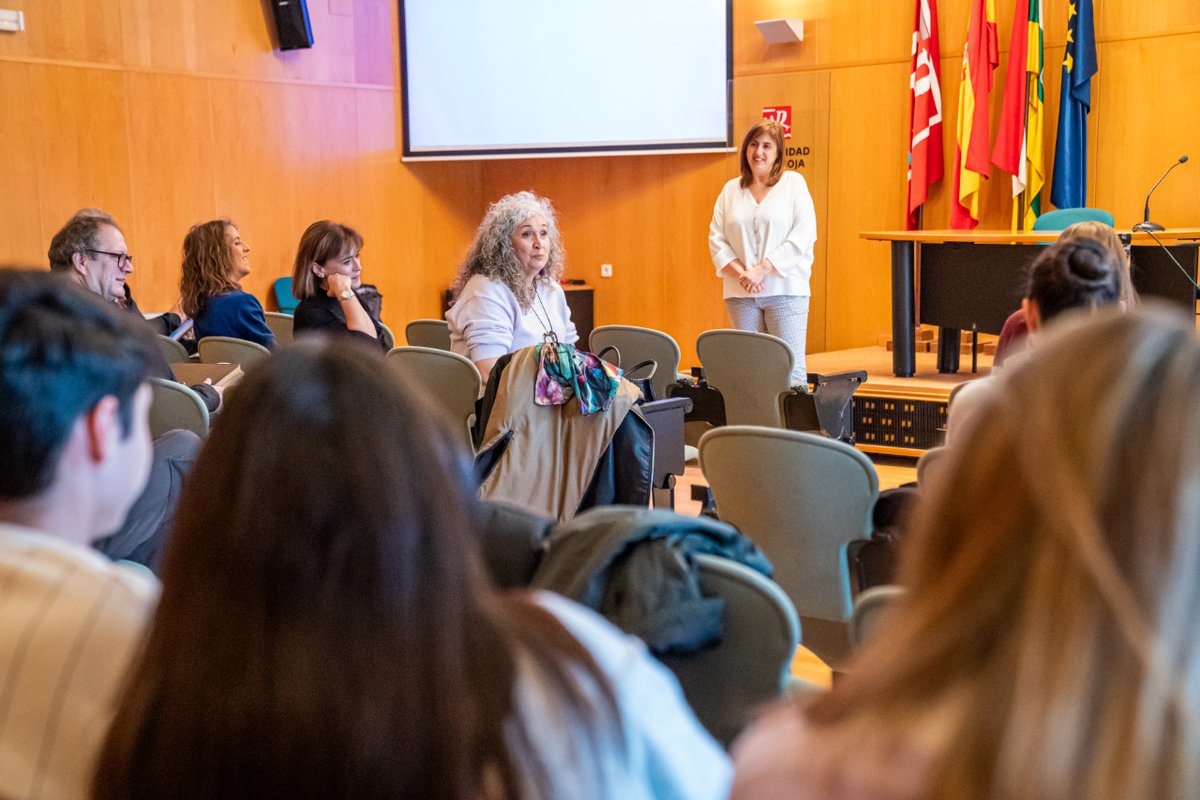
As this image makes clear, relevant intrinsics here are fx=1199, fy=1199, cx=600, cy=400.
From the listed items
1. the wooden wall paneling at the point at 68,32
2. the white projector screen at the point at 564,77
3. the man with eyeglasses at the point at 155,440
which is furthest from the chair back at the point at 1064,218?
the wooden wall paneling at the point at 68,32

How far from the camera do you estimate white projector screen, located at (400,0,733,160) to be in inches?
324

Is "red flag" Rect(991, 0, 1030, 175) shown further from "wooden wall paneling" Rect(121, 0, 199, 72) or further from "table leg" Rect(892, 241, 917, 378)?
"wooden wall paneling" Rect(121, 0, 199, 72)

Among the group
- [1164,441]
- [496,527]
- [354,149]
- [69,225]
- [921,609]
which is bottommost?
[496,527]

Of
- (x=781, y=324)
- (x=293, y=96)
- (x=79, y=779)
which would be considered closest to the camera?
(x=79, y=779)

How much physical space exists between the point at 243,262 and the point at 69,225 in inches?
31.4

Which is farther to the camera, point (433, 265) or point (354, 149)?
point (433, 265)

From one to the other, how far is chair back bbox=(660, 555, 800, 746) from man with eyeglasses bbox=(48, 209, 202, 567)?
748 mm

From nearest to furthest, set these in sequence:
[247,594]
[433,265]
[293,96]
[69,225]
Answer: [247,594], [69,225], [293,96], [433,265]

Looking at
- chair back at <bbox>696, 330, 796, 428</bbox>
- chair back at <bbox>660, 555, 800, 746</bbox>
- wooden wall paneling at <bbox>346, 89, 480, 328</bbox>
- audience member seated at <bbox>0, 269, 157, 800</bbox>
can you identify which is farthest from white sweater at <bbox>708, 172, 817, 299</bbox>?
audience member seated at <bbox>0, 269, 157, 800</bbox>

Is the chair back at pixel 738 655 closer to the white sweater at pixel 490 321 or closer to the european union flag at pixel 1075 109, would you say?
the white sweater at pixel 490 321

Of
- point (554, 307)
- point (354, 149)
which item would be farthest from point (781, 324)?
point (354, 149)

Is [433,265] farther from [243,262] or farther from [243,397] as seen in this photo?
[243,397]

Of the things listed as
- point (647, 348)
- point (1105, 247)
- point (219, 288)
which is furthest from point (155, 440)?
point (647, 348)

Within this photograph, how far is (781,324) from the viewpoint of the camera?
6.22m
